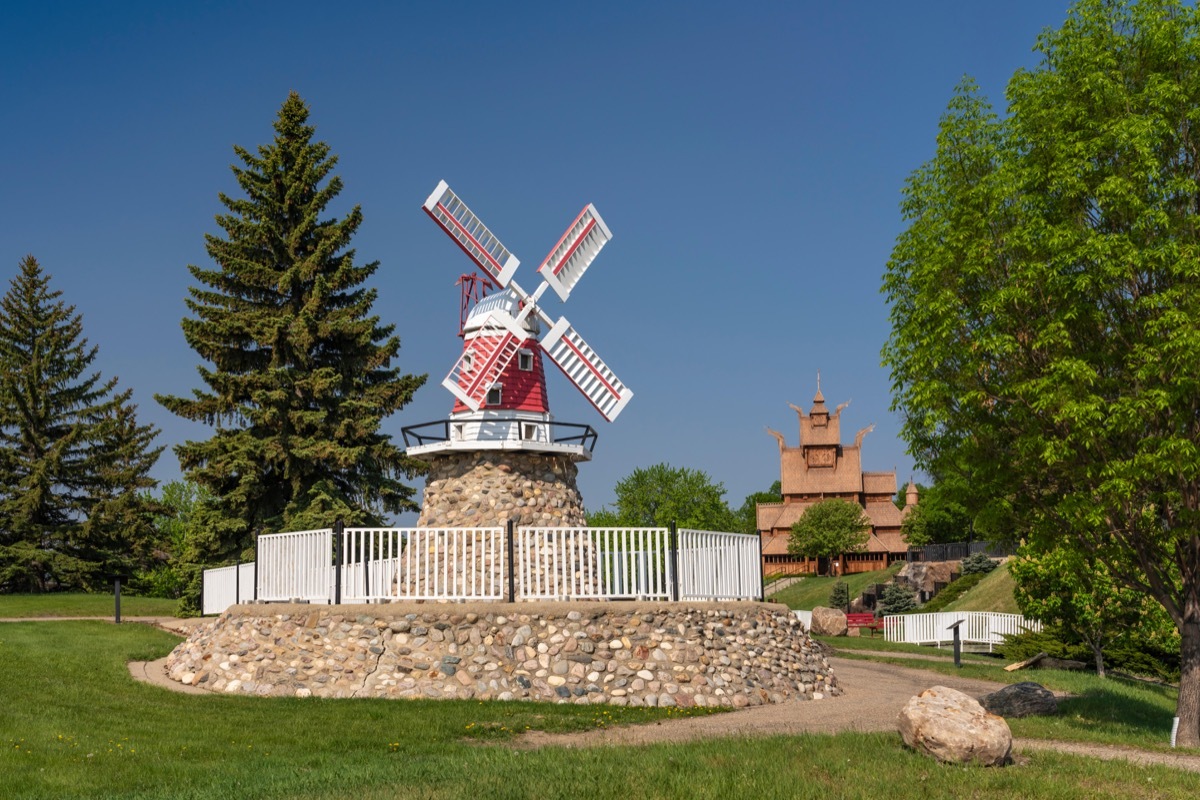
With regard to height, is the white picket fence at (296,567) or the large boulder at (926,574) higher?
the white picket fence at (296,567)

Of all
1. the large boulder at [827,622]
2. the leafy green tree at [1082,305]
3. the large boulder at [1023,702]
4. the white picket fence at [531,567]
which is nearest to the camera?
the leafy green tree at [1082,305]

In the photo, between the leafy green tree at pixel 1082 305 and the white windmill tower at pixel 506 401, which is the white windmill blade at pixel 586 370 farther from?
the leafy green tree at pixel 1082 305

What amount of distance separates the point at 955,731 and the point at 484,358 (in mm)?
13089

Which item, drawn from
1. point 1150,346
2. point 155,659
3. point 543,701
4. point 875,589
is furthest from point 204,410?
point 875,589

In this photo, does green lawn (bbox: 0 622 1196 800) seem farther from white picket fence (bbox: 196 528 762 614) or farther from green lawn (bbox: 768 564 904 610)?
green lawn (bbox: 768 564 904 610)

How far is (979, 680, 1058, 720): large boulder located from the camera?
16.0 meters

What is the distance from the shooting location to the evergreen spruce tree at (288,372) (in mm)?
31016

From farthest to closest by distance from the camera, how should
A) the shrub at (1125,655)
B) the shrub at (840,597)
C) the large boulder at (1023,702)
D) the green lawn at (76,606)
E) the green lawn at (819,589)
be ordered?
the green lawn at (819,589) → the shrub at (840,597) → the green lawn at (76,606) → the shrub at (1125,655) → the large boulder at (1023,702)

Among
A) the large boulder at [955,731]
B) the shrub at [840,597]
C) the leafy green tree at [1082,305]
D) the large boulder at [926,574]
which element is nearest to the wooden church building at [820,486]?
the large boulder at [926,574]

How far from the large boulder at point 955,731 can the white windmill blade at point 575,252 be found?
1419cm

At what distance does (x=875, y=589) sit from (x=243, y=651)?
39466 millimetres

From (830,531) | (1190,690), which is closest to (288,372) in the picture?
(1190,690)

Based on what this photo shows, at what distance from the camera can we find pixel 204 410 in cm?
3200

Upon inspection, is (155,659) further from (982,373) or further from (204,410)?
(982,373)
